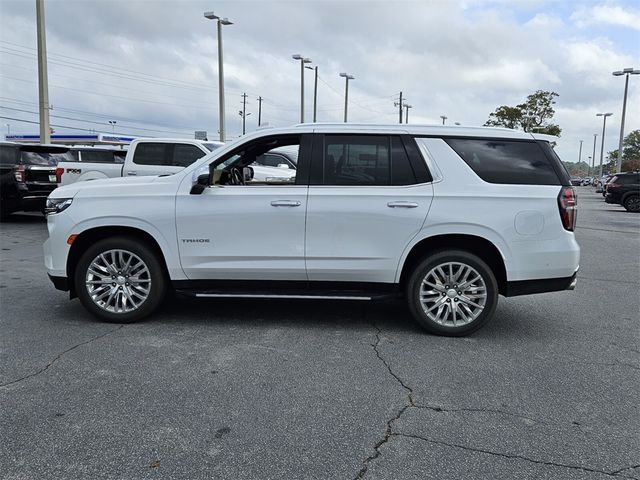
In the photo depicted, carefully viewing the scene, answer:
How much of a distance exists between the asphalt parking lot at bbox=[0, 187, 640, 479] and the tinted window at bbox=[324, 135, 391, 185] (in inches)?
57.6

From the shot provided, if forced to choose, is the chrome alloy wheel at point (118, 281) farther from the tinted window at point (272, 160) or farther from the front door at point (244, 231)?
the tinted window at point (272, 160)

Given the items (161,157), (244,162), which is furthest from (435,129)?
(161,157)

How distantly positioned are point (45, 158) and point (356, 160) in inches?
429

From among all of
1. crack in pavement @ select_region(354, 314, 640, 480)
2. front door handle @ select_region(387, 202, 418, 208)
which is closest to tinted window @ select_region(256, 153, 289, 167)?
front door handle @ select_region(387, 202, 418, 208)

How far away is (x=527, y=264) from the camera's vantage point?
496 centimetres

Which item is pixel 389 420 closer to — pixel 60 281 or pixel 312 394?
pixel 312 394

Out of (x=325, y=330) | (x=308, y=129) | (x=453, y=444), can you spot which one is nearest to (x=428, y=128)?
(x=308, y=129)

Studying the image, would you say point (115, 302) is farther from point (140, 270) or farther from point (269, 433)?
point (269, 433)

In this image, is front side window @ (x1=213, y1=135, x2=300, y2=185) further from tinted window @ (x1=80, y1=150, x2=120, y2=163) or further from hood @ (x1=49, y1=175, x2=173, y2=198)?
tinted window @ (x1=80, y1=150, x2=120, y2=163)

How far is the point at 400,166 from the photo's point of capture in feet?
16.6

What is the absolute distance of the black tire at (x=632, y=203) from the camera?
23281 mm

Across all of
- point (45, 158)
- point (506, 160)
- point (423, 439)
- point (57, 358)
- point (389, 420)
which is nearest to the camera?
point (423, 439)

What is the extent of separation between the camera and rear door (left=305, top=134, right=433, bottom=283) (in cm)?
497

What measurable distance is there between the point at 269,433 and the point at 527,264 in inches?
117
